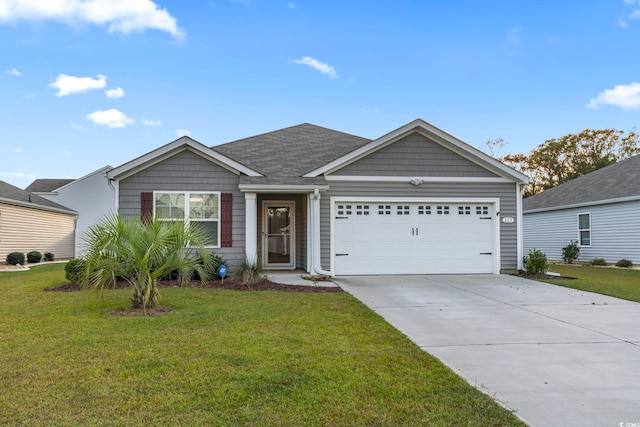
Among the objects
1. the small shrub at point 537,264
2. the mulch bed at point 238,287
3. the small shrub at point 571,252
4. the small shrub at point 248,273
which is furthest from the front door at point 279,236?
the small shrub at point 571,252

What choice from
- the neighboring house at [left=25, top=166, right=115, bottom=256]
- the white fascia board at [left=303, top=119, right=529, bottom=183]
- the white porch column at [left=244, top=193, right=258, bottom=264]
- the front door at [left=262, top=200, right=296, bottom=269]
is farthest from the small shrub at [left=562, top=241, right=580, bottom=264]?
the neighboring house at [left=25, top=166, right=115, bottom=256]

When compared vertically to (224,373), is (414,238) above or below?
above

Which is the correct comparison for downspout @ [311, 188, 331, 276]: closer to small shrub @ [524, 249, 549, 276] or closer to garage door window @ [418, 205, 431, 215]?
garage door window @ [418, 205, 431, 215]

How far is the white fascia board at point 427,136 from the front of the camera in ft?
38.1

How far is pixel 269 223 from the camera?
1362cm

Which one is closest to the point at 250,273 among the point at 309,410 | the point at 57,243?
the point at 309,410

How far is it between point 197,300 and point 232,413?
4857 millimetres

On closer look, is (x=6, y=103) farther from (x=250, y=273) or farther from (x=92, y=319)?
(x=92, y=319)

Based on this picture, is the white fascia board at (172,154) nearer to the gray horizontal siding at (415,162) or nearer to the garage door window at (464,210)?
the gray horizontal siding at (415,162)

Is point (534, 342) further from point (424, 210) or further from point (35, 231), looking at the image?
point (35, 231)

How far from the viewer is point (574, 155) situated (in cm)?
3753

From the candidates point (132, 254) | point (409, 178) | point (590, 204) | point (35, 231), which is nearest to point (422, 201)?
point (409, 178)

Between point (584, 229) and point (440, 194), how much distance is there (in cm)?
1059

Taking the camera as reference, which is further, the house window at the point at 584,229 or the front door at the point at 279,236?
the house window at the point at 584,229
